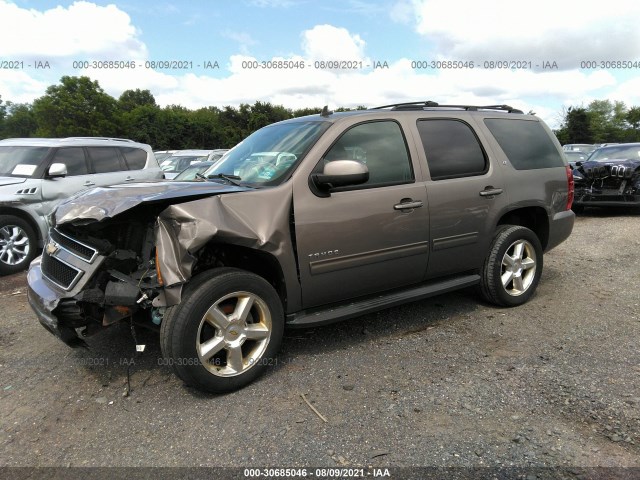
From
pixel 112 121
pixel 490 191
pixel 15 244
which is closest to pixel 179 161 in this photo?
pixel 15 244

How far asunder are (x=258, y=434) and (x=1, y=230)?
17.1ft

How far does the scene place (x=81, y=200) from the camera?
3059 millimetres

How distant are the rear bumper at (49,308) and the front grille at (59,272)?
59 millimetres

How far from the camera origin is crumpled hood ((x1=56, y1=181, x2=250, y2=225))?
2.77 metres

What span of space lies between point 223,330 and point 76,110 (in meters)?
48.0

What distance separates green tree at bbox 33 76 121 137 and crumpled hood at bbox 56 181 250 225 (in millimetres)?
45344

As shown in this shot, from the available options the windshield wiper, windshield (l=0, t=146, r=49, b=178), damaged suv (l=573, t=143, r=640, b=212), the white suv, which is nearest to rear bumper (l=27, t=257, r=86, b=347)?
the windshield wiper

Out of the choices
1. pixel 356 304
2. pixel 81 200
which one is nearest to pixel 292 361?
pixel 356 304

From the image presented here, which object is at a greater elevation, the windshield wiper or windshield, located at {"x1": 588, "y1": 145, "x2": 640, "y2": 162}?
the windshield wiper

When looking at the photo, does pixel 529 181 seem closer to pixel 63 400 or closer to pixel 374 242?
pixel 374 242

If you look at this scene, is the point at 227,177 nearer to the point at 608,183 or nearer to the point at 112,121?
the point at 608,183

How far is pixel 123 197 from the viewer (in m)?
2.89

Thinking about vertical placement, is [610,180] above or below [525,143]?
below

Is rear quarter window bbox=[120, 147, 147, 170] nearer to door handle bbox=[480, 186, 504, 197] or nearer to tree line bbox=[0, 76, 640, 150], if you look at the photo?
door handle bbox=[480, 186, 504, 197]
